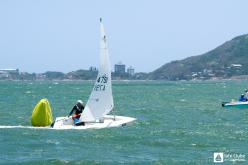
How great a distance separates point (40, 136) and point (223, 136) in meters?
7.96

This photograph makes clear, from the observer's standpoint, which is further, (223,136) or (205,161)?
(223,136)

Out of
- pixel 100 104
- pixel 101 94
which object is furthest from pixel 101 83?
pixel 100 104

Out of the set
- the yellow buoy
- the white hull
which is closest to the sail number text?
the white hull

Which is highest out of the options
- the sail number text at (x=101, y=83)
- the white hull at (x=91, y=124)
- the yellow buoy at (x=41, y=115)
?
the sail number text at (x=101, y=83)

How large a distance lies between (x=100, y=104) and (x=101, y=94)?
1.66 feet

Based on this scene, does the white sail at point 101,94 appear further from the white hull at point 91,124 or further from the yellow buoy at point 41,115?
the yellow buoy at point 41,115

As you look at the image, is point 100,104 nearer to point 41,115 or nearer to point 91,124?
point 91,124

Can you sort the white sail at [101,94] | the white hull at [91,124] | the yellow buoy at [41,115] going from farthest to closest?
the yellow buoy at [41,115]
the white sail at [101,94]
the white hull at [91,124]

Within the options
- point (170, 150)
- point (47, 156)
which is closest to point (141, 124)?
point (170, 150)

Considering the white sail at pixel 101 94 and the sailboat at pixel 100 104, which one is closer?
the sailboat at pixel 100 104

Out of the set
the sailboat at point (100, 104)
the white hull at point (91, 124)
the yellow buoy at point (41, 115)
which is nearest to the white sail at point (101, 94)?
the sailboat at point (100, 104)

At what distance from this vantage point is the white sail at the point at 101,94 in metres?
29.1

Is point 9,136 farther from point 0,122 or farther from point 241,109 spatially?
point 241,109

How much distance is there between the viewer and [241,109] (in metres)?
45.5
